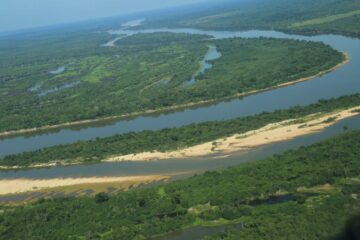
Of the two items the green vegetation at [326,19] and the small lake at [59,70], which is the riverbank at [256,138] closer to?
the small lake at [59,70]

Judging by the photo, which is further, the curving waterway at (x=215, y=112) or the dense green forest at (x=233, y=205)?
the curving waterway at (x=215, y=112)

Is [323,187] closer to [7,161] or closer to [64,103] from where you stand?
[7,161]

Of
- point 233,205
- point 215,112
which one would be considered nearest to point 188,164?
point 233,205

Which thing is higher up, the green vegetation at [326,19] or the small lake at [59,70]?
the green vegetation at [326,19]

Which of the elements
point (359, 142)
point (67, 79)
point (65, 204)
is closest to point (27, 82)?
point (67, 79)

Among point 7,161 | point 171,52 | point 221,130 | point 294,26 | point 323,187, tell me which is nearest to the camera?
point 323,187

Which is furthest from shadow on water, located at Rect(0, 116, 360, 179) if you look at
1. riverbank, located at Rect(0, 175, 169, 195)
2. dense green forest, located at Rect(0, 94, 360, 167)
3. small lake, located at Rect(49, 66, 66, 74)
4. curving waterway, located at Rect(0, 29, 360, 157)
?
small lake, located at Rect(49, 66, 66, 74)

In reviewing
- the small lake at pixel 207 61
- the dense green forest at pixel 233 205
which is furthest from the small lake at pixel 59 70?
the dense green forest at pixel 233 205
